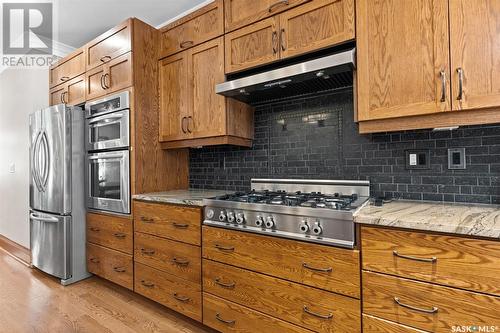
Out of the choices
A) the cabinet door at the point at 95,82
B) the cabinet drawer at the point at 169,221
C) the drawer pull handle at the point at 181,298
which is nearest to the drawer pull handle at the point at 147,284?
the drawer pull handle at the point at 181,298

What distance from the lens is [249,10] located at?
1.88 meters

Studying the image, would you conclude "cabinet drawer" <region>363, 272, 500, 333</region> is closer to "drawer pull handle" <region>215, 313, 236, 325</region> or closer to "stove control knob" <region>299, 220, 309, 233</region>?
"stove control knob" <region>299, 220, 309, 233</region>

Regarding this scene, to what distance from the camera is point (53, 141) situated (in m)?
2.66

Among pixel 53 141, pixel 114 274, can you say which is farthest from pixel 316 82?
pixel 53 141

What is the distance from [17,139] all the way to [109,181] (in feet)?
8.17

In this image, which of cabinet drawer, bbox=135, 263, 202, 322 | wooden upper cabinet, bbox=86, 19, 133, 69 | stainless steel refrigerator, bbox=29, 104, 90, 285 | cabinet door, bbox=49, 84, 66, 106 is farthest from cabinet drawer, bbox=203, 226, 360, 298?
cabinet door, bbox=49, 84, 66, 106

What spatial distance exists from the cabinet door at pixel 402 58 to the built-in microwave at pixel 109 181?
193 centimetres

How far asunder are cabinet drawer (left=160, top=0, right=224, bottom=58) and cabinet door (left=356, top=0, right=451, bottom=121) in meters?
1.07

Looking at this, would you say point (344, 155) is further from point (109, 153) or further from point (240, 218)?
point (109, 153)

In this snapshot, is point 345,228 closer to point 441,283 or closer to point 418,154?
point 441,283

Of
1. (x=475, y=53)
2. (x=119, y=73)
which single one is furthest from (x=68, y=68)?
(x=475, y=53)

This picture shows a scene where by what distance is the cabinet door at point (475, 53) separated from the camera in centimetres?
117

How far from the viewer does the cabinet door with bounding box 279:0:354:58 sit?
5.03ft

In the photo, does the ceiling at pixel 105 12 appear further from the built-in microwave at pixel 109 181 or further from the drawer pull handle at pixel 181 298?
the drawer pull handle at pixel 181 298
